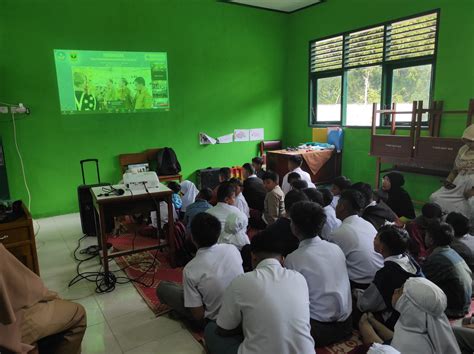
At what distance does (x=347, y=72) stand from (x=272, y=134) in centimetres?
178

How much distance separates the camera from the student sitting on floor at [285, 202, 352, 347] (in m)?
1.82

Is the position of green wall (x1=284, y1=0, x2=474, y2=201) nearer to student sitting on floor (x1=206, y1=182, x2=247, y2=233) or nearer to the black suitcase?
student sitting on floor (x1=206, y1=182, x2=247, y2=233)

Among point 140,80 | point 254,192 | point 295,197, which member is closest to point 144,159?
point 140,80

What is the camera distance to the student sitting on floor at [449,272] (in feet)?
6.95

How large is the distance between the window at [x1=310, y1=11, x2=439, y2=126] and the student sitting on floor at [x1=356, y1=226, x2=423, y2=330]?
3.66 metres

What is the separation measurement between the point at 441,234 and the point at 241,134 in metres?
4.52

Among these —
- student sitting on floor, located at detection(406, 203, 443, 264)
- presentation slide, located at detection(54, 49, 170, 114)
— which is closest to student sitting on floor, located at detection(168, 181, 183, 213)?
presentation slide, located at detection(54, 49, 170, 114)

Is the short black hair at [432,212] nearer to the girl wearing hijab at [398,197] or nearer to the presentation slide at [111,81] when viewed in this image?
the girl wearing hijab at [398,197]

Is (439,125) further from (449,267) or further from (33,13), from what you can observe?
(33,13)

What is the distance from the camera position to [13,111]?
14.6 feet

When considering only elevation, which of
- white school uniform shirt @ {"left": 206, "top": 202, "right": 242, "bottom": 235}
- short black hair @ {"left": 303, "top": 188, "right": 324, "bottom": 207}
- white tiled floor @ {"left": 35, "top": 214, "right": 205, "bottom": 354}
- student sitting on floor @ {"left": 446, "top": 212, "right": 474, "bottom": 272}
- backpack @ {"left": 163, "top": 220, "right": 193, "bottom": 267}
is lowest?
white tiled floor @ {"left": 35, "top": 214, "right": 205, "bottom": 354}

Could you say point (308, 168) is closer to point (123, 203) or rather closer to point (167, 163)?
point (167, 163)


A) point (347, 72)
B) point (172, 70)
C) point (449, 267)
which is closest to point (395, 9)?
point (347, 72)

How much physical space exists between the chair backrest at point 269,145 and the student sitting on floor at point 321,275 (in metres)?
4.68
